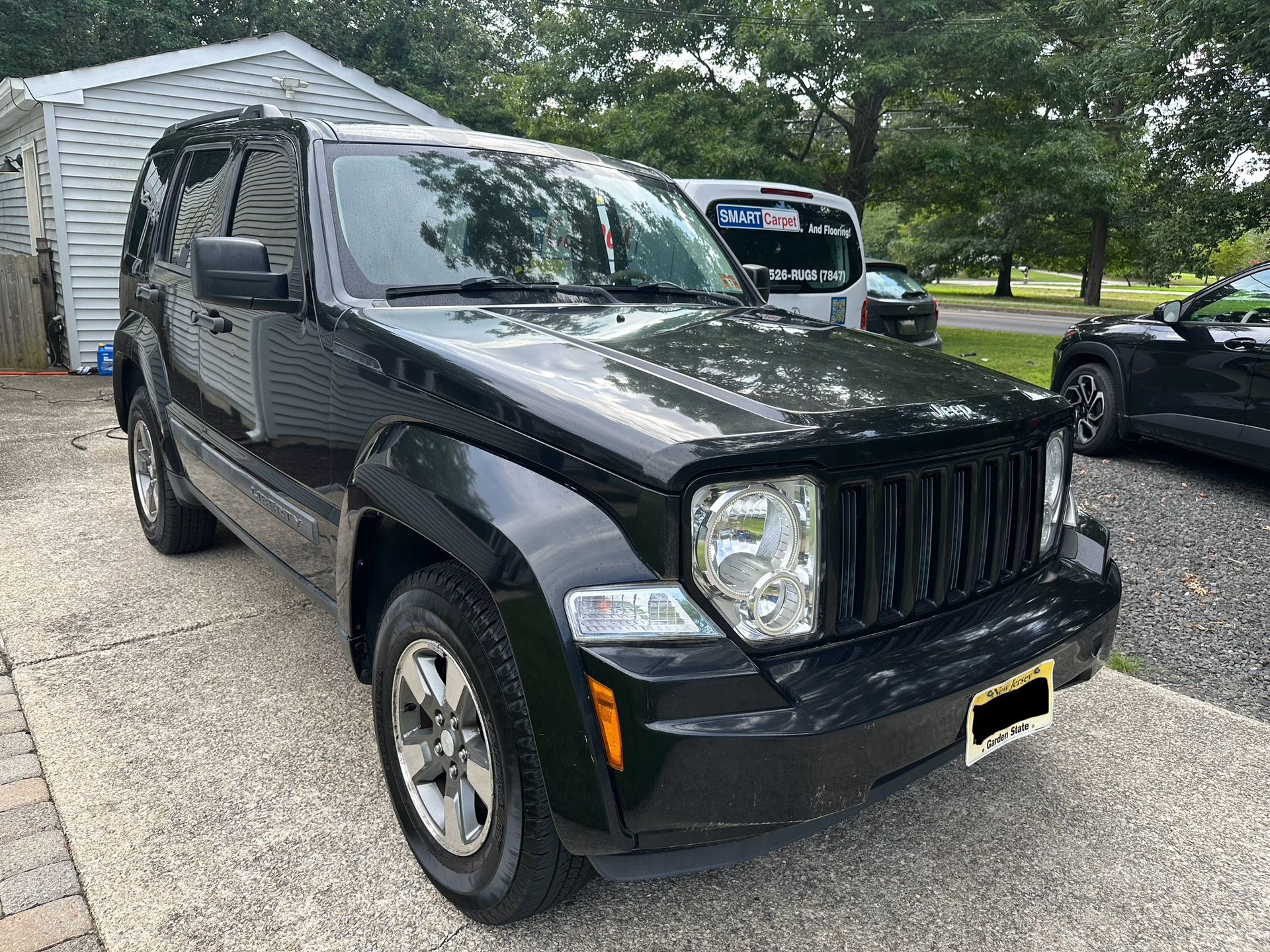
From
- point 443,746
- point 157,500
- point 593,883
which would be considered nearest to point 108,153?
point 157,500

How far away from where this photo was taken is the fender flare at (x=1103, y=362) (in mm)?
6965

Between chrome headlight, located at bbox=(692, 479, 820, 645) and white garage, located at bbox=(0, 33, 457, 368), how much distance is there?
10336 millimetres

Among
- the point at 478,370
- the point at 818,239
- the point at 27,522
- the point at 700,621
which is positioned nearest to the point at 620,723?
the point at 700,621

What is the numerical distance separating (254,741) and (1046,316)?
29490mm

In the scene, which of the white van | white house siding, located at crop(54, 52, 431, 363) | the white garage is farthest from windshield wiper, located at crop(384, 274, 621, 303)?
white house siding, located at crop(54, 52, 431, 363)

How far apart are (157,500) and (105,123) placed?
8958 mm

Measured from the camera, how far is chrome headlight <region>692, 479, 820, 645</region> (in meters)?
1.89

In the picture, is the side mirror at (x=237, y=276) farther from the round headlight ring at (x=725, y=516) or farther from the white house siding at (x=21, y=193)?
the white house siding at (x=21, y=193)

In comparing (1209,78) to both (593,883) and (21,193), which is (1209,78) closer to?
(593,883)

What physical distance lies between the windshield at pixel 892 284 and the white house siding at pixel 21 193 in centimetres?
1022

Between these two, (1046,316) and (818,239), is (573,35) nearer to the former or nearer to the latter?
(818,239)

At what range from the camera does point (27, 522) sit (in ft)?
17.8

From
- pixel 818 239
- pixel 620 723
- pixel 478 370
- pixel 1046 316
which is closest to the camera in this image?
pixel 620 723

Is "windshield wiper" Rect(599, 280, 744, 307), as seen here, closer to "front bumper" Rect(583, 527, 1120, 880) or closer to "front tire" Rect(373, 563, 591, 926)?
"front tire" Rect(373, 563, 591, 926)
